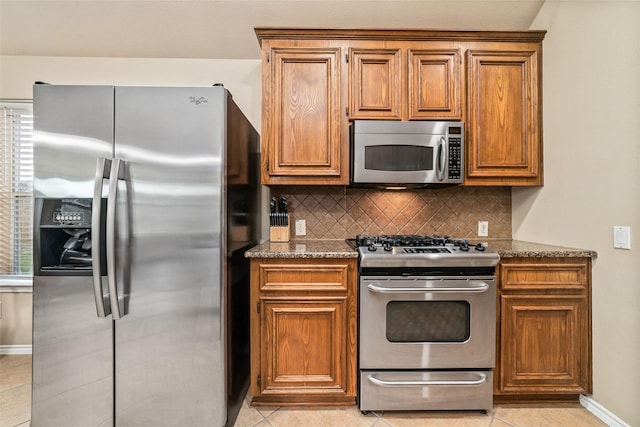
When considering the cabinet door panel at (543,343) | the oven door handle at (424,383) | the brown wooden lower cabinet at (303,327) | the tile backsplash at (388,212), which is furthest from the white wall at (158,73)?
the cabinet door panel at (543,343)

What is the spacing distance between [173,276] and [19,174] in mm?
2117

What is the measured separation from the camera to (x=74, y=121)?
1537 mm

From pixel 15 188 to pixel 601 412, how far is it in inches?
174

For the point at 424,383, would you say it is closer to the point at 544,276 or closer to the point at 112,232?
the point at 544,276

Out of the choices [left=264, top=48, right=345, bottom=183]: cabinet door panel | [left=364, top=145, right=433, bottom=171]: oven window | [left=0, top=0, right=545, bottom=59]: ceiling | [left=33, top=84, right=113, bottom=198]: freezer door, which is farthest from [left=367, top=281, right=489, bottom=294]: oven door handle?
[left=0, top=0, right=545, bottom=59]: ceiling

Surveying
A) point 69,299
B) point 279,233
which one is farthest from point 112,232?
point 279,233

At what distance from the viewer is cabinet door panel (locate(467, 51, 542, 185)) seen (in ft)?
Result: 7.07

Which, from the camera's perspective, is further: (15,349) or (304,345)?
(15,349)

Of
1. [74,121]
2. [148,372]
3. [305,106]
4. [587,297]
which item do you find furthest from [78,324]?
[587,297]

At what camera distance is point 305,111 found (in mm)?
2123

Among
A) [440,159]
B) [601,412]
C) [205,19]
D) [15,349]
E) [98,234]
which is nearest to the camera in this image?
[98,234]

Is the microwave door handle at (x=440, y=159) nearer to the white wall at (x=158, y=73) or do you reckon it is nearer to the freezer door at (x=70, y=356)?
the white wall at (x=158, y=73)

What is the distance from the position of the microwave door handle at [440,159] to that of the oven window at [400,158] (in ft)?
0.15

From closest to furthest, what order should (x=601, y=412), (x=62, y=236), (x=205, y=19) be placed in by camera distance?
(x=62, y=236) → (x=601, y=412) → (x=205, y=19)
